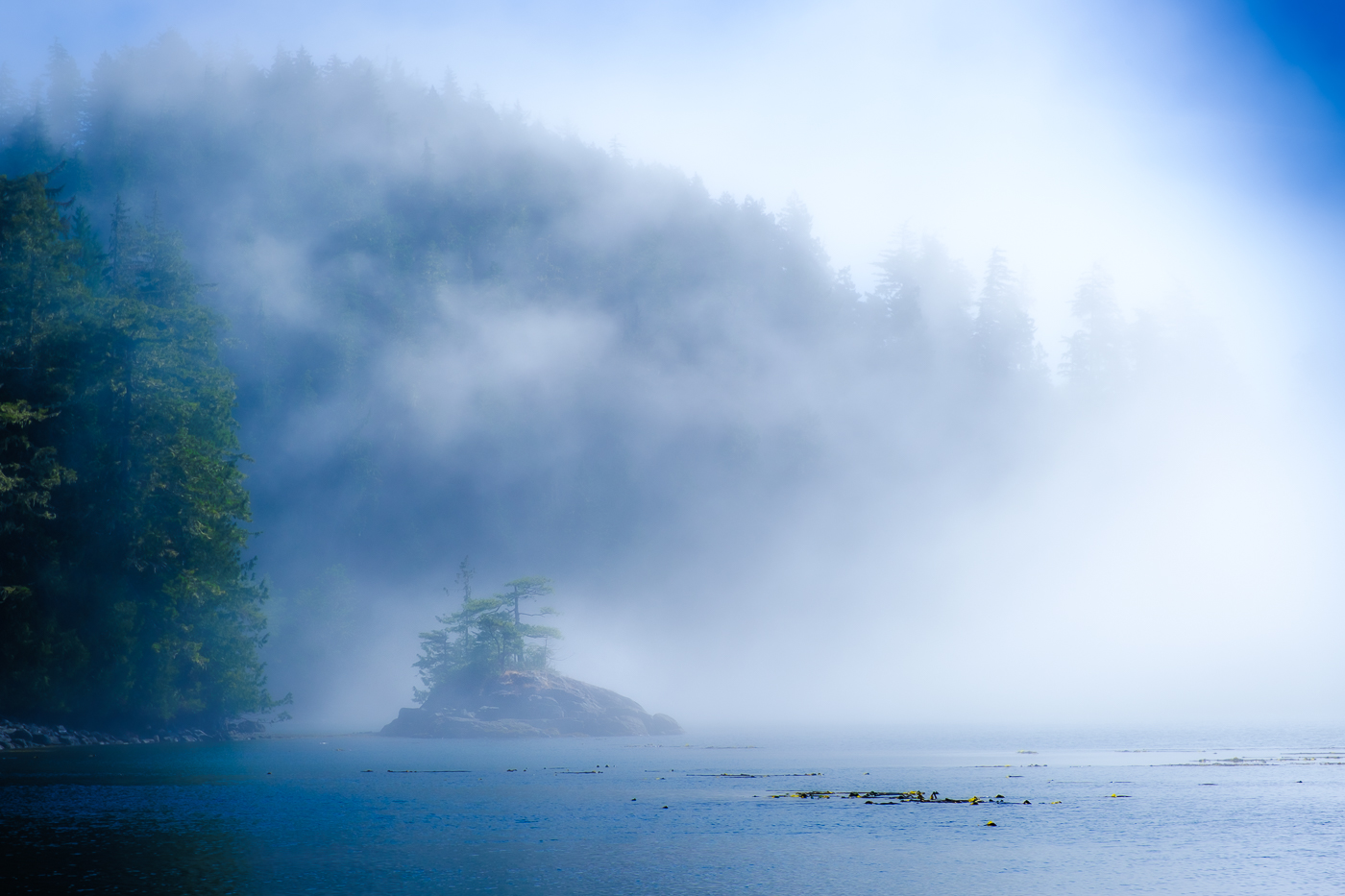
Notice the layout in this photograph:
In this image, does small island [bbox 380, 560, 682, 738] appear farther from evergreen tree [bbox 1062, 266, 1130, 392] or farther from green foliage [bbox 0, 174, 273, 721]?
evergreen tree [bbox 1062, 266, 1130, 392]

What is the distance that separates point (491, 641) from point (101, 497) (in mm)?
43637

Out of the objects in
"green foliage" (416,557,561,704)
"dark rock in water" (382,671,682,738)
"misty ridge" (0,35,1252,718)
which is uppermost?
"misty ridge" (0,35,1252,718)

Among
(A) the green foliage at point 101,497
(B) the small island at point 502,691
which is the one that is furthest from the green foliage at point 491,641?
(A) the green foliage at point 101,497

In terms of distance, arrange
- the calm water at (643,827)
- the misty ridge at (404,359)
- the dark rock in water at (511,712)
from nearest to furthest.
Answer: the calm water at (643,827) → the dark rock in water at (511,712) → the misty ridge at (404,359)

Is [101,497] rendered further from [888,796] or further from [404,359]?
[404,359]

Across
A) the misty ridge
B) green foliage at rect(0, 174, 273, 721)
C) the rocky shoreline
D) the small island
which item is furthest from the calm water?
the misty ridge

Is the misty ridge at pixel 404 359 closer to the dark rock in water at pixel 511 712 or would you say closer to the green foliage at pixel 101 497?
the dark rock in water at pixel 511 712

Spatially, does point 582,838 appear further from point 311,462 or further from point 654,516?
point 654,516

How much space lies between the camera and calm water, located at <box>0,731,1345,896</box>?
77.5ft

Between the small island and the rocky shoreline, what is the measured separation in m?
20.1

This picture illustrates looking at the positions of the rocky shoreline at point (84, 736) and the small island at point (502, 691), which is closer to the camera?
the rocky shoreline at point (84, 736)

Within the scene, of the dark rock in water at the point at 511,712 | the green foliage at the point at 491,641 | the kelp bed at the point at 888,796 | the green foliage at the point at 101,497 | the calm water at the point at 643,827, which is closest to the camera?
the calm water at the point at 643,827

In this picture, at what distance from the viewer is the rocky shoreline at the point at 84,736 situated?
59.6m

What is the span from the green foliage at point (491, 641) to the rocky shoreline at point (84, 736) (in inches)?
910
